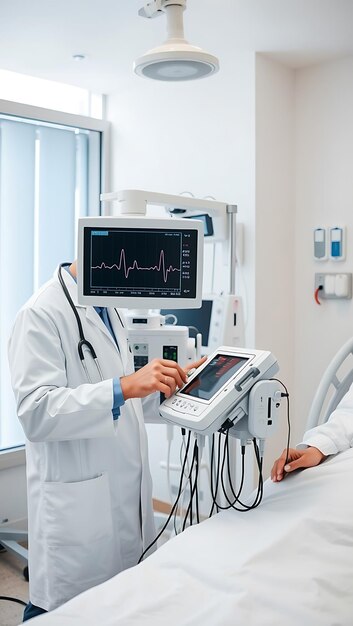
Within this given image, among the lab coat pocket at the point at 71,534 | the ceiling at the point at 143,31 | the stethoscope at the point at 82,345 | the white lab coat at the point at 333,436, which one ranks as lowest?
the lab coat pocket at the point at 71,534

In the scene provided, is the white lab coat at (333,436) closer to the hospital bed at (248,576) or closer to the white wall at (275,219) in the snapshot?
the hospital bed at (248,576)

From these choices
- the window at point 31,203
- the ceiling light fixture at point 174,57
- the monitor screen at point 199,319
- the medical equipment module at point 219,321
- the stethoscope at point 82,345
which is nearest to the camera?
the stethoscope at point 82,345

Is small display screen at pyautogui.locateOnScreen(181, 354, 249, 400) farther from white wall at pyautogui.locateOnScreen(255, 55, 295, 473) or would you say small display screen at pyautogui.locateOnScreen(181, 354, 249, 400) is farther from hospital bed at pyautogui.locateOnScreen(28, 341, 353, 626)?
white wall at pyautogui.locateOnScreen(255, 55, 295, 473)

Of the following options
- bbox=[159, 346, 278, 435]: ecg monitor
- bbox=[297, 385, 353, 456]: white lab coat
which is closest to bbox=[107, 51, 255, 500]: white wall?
bbox=[297, 385, 353, 456]: white lab coat

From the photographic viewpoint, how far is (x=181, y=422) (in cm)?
137

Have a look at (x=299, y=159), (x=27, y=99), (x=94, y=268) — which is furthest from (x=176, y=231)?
(x=27, y=99)

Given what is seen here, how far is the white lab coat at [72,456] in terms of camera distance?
1.48 m

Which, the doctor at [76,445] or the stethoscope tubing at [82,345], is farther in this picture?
the stethoscope tubing at [82,345]

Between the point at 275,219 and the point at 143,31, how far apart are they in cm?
102

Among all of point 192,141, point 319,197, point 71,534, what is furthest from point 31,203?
point 71,534

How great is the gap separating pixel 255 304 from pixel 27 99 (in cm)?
164

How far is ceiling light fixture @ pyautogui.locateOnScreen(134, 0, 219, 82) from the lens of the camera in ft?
6.18

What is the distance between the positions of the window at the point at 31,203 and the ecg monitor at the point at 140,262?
173 centimetres

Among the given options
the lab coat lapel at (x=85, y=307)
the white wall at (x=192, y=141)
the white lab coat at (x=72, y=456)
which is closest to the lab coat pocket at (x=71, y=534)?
the white lab coat at (x=72, y=456)
